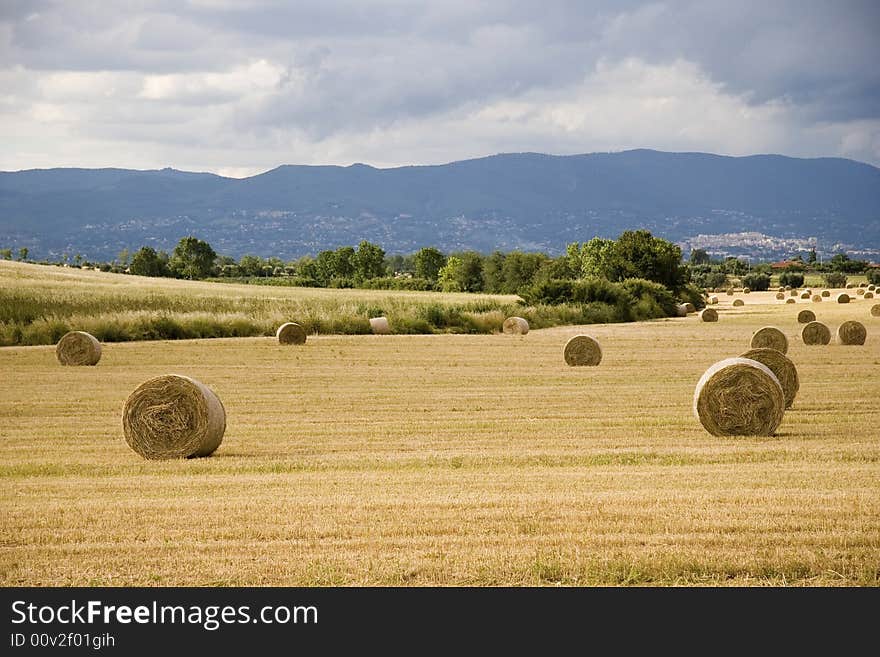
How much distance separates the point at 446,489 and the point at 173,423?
4916 millimetres

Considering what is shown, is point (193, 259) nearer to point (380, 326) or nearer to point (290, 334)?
point (380, 326)

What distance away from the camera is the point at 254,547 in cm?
950

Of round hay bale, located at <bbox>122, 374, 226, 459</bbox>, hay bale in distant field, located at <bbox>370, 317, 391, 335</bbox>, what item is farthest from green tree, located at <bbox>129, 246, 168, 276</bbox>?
round hay bale, located at <bbox>122, 374, 226, 459</bbox>

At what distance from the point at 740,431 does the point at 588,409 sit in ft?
13.3

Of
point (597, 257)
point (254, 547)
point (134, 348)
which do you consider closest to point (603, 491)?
point (254, 547)

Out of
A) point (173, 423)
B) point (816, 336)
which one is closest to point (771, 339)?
point (816, 336)

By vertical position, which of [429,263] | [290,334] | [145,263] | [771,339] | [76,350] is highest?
[429,263]

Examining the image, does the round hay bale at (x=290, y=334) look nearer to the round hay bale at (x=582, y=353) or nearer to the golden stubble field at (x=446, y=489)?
the round hay bale at (x=582, y=353)

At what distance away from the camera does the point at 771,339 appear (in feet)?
103

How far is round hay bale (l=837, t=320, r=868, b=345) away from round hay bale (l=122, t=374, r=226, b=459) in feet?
89.2

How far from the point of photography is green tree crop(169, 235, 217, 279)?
142125 mm

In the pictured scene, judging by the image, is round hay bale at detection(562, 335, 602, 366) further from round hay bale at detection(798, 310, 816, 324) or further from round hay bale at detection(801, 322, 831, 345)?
round hay bale at detection(798, 310, 816, 324)

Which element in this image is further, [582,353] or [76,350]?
[582,353]

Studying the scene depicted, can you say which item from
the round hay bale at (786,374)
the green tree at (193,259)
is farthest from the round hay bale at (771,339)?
the green tree at (193,259)
